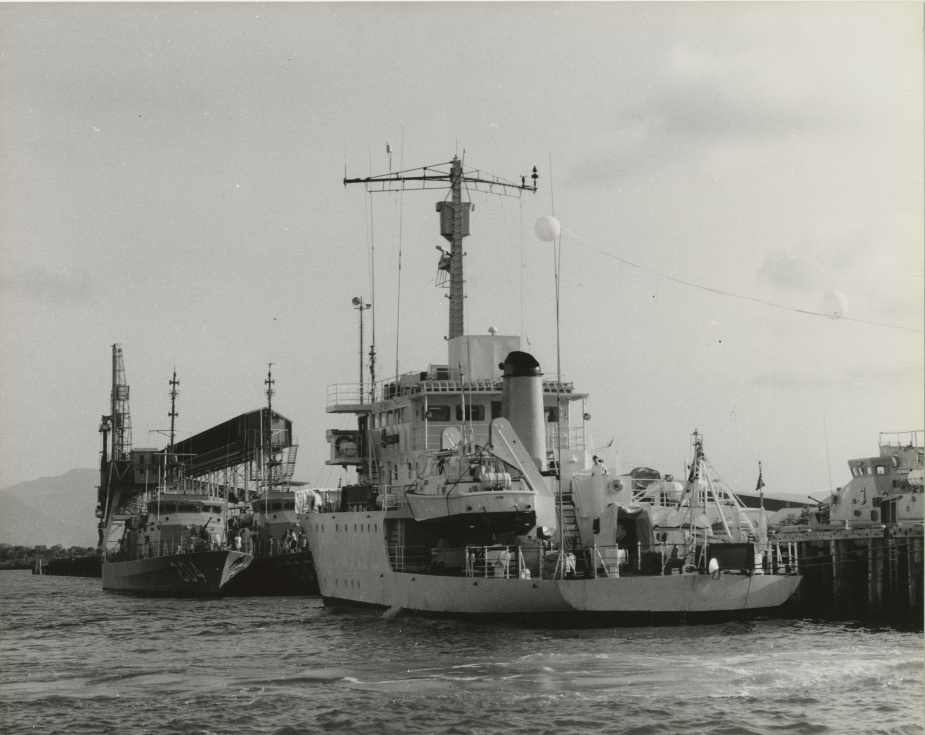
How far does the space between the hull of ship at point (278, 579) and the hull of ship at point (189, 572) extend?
18.2 inches

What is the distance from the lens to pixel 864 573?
28625 millimetres

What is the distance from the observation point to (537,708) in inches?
647

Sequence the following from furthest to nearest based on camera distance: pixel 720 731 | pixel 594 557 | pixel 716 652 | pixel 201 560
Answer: pixel 201 560, pixel 594 557, pixel 716 652, pixel 720 731

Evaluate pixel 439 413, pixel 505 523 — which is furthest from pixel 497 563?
pixel 439 413

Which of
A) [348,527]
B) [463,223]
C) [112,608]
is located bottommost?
[112,608]

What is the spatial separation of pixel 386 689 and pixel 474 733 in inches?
118

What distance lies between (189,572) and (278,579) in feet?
12.0

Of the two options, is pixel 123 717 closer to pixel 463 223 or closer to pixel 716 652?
pixel 716 652

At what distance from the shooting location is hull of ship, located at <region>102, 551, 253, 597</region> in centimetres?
4559

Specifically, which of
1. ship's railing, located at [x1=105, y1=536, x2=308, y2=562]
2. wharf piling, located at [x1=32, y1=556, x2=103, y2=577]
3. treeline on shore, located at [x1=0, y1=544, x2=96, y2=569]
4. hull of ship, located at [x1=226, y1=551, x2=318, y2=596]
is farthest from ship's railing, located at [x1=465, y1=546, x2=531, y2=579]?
treeline on shore, located at [x1=0, y1=544, x2=96, y2=569]

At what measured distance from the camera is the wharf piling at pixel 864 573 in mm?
26750

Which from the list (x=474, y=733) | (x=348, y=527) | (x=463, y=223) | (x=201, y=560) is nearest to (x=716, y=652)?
(x=474, y=733)

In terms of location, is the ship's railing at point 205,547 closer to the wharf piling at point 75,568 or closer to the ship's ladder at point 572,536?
the ship's ladder at point 572,536

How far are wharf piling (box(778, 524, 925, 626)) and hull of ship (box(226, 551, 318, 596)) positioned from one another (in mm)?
22074
